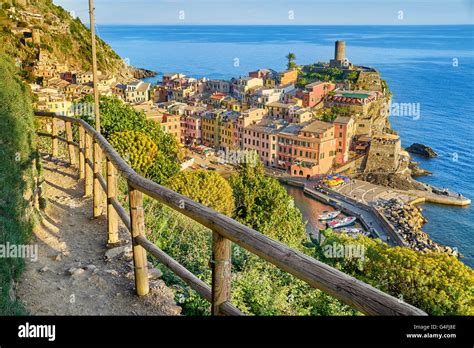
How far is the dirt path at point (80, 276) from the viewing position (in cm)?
346

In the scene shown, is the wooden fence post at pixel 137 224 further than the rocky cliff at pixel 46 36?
No

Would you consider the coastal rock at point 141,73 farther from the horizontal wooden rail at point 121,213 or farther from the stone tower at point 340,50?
the horizontal wooden rail at point 121,213

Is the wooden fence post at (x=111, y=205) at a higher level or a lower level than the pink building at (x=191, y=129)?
higher

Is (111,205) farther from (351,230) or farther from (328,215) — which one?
(328,215)

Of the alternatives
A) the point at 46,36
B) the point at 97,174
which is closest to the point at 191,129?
the point at 46,36

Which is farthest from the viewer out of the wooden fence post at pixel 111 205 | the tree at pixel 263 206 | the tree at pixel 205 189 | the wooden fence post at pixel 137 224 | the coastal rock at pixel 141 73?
the coastal rock at pixel 141 73

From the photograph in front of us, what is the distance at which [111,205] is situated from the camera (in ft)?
14.3

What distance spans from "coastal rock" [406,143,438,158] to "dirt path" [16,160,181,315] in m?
42.7

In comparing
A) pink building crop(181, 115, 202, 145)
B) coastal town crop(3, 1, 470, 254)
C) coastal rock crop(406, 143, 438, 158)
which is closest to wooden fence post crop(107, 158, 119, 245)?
coastal town crop(3, 1, 470, 254)

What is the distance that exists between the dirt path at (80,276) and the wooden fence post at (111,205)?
13cm

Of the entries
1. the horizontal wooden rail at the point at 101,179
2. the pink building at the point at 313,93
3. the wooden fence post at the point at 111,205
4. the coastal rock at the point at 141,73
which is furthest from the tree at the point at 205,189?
the coastal rock at the point at 141,73
